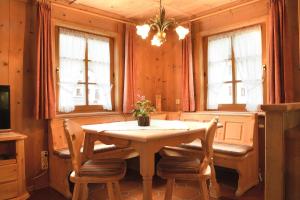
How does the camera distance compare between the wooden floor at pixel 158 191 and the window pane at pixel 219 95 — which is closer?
the wooden floor at pixel 158 191

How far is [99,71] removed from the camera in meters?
4.19

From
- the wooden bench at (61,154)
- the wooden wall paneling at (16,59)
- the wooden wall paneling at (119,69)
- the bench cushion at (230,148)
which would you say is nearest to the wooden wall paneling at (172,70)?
the wooden wall paneling at (119,69)

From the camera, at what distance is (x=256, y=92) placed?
364 cm

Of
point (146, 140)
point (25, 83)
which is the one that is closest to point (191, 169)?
point (146, 140)

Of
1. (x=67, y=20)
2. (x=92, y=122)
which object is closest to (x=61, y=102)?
(x=92, y=122)

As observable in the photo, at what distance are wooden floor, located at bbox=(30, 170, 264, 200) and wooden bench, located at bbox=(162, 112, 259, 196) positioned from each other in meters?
0.13

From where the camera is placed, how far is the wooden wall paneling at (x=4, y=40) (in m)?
3.05

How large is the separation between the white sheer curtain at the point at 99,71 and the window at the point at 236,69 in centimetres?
178

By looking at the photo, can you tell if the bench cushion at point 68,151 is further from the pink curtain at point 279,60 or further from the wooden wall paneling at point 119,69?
the pink curtain at point 279,60

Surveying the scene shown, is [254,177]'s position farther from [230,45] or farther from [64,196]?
[64,196]

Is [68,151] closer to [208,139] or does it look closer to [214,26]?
[208,139]

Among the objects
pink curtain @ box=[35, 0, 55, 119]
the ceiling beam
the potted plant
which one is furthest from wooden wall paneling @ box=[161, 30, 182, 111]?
pink curtain @ box=[35, 0, 55, 119]

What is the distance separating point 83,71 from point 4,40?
3.97ft

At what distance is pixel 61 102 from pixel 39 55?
78cm
